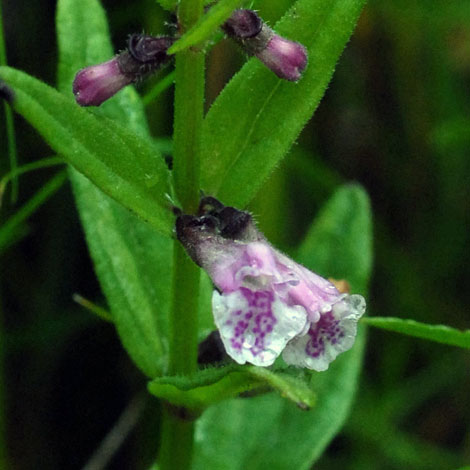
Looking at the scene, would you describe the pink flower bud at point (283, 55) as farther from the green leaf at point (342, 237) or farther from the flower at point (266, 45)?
the green leaf at point (342, 237)

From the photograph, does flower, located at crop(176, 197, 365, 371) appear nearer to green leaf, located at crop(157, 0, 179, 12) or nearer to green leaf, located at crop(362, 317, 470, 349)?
green leaf, located at crop(362, 317, 470, 349)

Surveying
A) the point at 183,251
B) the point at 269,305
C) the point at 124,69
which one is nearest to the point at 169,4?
the point at 124,69

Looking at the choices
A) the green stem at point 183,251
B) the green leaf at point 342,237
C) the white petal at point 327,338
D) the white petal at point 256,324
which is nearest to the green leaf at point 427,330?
the white petal at point 327,338

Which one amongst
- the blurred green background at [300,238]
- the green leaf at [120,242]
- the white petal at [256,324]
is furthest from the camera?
the blurred green background at [300,238]

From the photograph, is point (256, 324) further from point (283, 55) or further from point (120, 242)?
point (120, 242)

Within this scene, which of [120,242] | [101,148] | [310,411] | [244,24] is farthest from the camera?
[310,411]
